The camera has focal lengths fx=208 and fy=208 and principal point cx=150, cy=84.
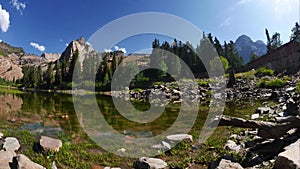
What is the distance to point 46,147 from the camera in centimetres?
690

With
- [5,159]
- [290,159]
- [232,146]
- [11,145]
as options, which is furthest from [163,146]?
[11,145]

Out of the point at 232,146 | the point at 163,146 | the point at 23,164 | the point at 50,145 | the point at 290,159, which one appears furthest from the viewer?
the point at 163,146

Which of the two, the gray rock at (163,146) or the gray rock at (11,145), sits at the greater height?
the gray rock at (11,145)

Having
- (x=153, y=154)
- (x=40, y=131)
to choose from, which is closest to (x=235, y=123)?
(x=153, y=154)

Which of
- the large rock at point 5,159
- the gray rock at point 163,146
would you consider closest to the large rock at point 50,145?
the large rock at point 5,159

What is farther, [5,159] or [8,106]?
[8,106]

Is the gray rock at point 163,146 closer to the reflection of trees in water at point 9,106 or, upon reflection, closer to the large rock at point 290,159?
the large rock at point 290,159

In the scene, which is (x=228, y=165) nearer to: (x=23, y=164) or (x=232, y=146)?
(x=232, y=146)

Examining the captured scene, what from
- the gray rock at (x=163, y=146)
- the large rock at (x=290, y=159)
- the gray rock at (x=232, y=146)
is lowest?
the gray rock at (x=163, y=146)

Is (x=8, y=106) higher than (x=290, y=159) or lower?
higher

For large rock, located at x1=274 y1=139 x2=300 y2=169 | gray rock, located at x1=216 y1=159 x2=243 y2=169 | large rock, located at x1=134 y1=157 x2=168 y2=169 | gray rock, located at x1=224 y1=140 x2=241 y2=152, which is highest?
large rock, located at x1=274 y1=139 x2=300 y2=169

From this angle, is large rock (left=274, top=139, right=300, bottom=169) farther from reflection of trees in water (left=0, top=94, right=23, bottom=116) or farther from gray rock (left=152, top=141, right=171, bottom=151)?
reflection of trees in water (left=0, top=94, right=23, bottom=116)

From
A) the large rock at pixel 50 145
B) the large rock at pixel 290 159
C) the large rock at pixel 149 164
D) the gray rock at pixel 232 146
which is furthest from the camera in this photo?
the large rock at pixel 50 145

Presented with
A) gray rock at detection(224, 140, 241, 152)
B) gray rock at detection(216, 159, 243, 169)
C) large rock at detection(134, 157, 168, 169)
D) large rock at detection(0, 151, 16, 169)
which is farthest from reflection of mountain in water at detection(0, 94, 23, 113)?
gray rock at detection(216, 159, 243, 169)
